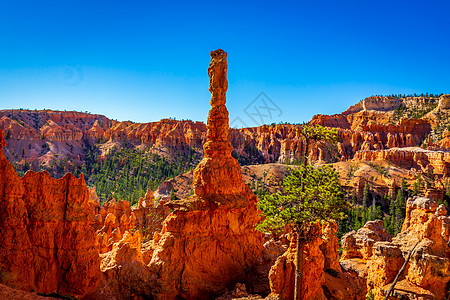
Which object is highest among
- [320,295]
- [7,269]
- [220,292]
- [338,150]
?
[338,150]

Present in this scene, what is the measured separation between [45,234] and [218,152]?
11.3 m

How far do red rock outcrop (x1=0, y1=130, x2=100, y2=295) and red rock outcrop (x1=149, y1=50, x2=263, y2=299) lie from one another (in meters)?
4.62

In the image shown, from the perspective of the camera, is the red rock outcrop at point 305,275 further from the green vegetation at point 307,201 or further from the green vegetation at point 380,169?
the green vegetation at point 380,169

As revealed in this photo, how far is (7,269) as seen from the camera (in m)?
13.7

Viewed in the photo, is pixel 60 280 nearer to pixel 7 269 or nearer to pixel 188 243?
pixel 7 269

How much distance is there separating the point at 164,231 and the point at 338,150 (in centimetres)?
12465

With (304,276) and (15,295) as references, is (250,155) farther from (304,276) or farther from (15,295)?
(15,295)

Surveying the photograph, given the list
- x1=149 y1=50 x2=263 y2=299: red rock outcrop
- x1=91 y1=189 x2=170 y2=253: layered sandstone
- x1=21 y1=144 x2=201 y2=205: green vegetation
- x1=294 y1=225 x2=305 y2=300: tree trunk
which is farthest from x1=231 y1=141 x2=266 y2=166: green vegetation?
x1=294 y1=225 x2=305 y2=300: tree trunk

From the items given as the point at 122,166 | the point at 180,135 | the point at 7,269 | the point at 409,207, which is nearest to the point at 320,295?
the point at 7,269

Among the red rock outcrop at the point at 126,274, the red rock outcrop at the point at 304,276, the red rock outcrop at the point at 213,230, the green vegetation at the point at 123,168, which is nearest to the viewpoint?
the red rock outcrop at the point at 304,276

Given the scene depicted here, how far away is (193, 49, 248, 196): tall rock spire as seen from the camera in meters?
21.2

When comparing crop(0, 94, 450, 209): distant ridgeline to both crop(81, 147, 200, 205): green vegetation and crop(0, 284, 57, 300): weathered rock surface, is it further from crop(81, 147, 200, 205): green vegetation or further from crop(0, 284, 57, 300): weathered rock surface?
crop(0, 284, 57, 300): weathered rock surface

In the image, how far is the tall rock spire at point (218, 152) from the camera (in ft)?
69.5

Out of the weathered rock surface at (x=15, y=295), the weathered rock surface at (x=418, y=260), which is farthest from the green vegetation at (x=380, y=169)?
the weathered rock surface at (x=15, y=295)
